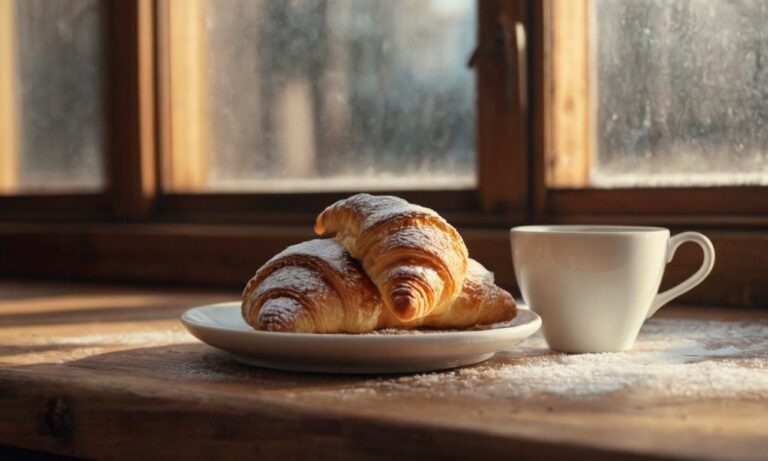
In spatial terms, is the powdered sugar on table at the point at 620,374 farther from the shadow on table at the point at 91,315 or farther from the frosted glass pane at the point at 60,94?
the frosted glass pane at the point at 60,94

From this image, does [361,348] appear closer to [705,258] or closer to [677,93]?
[705,258]

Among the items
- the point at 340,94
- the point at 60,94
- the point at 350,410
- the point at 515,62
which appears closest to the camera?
the point at 350,410

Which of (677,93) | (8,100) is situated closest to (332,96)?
(677,93)

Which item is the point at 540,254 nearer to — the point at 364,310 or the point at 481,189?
the point at 364,310

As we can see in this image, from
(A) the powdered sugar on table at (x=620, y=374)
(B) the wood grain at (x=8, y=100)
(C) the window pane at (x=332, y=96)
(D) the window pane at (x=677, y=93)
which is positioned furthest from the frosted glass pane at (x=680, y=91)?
(B) the wood grain at (x=8, y=100)

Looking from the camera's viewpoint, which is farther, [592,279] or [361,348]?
[592,279]

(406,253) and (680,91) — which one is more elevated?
(680,91)

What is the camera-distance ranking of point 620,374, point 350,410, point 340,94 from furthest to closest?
point 340,94 → point 620,374 → point 350,410
